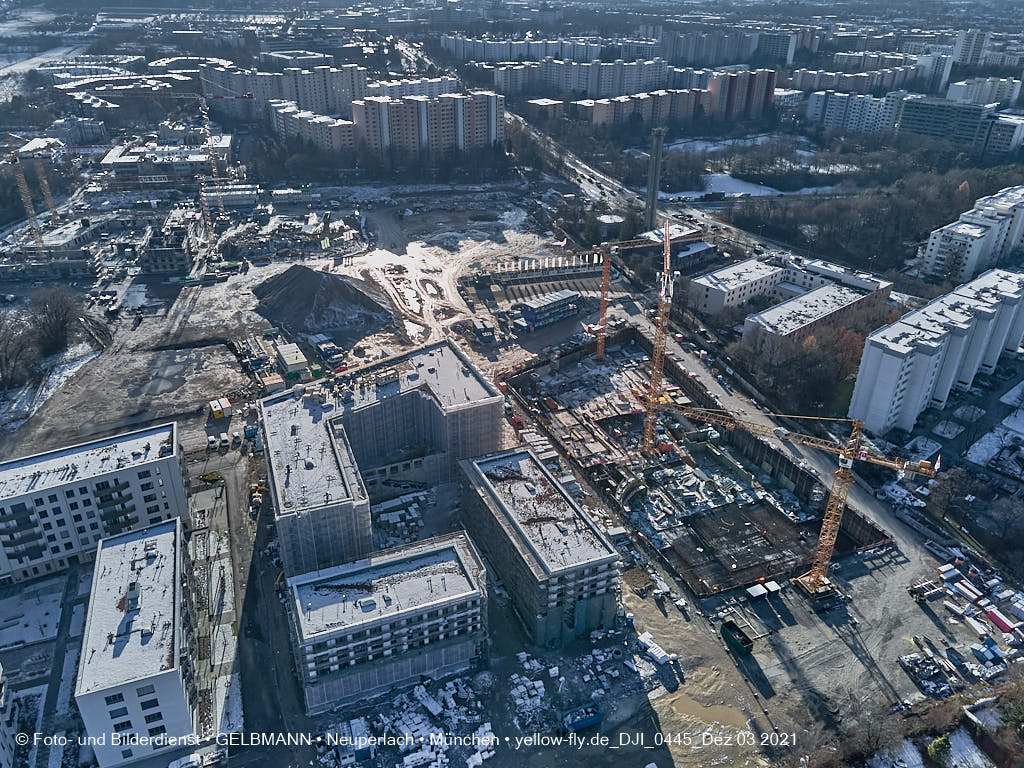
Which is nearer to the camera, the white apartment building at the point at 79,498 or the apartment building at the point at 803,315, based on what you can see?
the white apartment building at the point at 79,498

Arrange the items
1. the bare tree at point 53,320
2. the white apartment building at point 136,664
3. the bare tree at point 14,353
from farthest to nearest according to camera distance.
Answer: the bare tree at point 53,320 < the bare tree at point 14,353 < the white apartment building at point 136,664

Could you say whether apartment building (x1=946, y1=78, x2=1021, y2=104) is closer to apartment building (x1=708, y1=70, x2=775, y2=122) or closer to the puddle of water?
apartment building (x1=708, y1=70, x2=775, y2=122)

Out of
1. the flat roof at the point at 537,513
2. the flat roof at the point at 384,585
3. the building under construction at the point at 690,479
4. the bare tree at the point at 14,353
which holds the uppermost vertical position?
the flat roof at the point at 537,513

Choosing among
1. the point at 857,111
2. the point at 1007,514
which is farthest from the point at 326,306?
the point at 857,111

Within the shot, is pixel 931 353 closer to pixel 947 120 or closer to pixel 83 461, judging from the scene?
pixel 83 461

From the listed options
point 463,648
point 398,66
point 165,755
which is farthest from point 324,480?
point 398,66

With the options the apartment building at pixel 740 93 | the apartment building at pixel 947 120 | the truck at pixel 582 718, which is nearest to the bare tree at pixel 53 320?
the truck at pixel 582 718

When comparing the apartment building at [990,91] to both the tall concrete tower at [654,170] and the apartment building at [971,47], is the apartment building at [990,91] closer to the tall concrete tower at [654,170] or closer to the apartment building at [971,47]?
the apartment building at [971,47]
